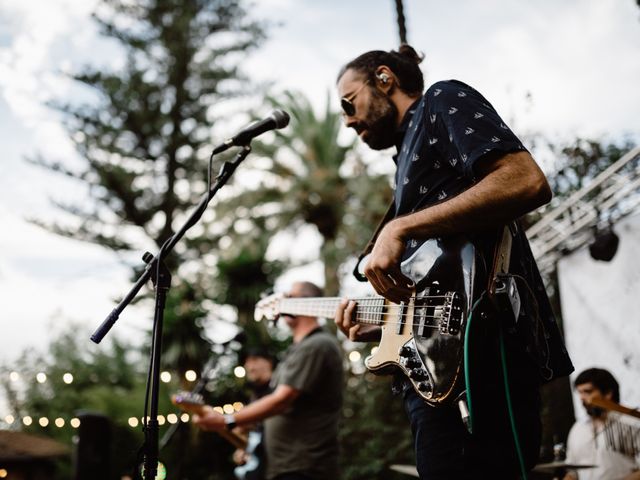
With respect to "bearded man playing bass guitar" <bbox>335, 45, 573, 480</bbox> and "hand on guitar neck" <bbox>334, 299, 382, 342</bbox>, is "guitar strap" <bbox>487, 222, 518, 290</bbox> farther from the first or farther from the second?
"hand on guitar neck" <bbox>334, 299, 382, 342</bbox>

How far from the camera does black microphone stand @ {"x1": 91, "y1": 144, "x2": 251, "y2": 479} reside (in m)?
2.16

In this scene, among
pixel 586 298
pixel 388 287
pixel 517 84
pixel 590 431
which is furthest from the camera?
pixel 517 84

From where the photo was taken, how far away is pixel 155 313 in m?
2.35

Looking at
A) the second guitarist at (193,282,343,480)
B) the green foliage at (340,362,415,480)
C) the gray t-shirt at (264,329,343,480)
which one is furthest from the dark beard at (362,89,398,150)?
the green foliage at (340,362,415,480)

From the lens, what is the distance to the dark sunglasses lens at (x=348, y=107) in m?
2.45

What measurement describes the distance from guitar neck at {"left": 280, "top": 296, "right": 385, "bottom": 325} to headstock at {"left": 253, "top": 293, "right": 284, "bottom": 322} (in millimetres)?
87

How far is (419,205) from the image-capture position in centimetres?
199

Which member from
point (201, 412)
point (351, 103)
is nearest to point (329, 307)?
point (351, 103)

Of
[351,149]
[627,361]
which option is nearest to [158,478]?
[627,361]

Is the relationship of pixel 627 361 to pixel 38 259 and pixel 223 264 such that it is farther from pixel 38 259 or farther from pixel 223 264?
pixel 38 259

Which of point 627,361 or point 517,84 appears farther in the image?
point 517,84

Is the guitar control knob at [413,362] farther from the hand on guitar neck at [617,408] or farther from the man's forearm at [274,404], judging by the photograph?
the hand on guitar neck at [617,408]

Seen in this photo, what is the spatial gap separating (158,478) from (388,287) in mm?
1183

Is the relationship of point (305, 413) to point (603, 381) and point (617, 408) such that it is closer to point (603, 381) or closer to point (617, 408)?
point (617, 408)
